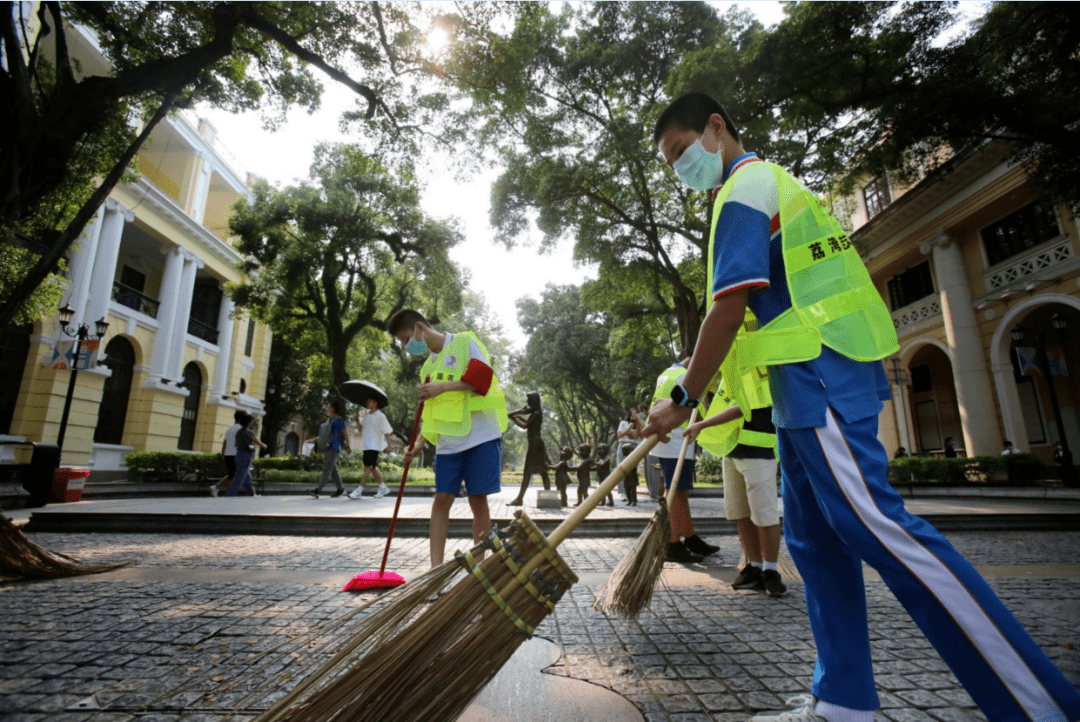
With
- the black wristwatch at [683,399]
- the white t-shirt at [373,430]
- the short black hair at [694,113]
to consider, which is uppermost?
the short black hair at [694,113]

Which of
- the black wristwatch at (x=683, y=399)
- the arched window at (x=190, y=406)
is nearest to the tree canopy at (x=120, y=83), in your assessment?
the black wristwatch at (x=683, y=399)

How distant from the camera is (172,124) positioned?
66.3 feet

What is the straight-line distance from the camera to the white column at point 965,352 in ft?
52.4

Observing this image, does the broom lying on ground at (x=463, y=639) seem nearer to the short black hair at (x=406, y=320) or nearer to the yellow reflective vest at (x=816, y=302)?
the yellow reflective vest at (x=816, y=302)

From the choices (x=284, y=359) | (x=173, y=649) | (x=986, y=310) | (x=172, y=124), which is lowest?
(x=173, y=649)

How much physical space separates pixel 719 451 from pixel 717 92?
10.3m

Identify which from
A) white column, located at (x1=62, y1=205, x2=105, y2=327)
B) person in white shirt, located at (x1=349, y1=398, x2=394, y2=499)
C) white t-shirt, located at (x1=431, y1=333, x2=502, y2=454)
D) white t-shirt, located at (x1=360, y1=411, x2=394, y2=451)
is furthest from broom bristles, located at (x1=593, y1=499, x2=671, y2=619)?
white column, located at (x1=62, y1=205, x2=105, y2=327)

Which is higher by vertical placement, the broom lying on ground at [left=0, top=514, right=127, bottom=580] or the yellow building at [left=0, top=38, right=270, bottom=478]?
the yellow building at [left=0, top=38, right=270, bottom=478]

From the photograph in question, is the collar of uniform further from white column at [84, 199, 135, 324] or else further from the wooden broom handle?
white column at [84, 199, 135, 324]

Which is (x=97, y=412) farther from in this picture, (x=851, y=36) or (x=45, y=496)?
(x=851, y=36)

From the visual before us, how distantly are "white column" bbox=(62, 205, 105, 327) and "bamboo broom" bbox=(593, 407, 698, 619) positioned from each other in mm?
19753

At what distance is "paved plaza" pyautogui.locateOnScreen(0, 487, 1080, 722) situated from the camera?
6.10ft

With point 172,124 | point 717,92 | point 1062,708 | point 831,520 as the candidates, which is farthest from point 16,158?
point 172,124

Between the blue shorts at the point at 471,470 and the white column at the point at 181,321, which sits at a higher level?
the white column at the point at 181,321
